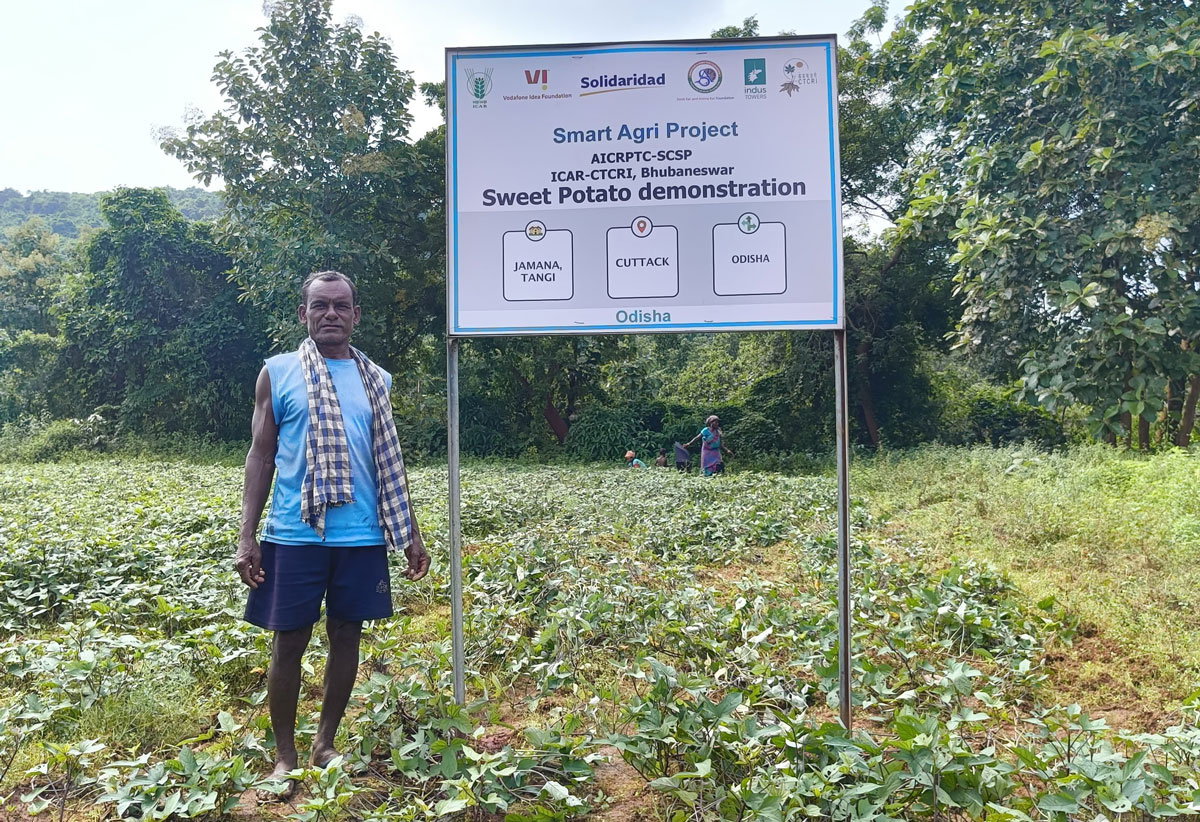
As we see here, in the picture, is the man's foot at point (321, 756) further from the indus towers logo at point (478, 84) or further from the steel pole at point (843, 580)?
the indus towers logo at point (478, 84)

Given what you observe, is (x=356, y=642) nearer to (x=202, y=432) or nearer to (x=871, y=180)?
(x=871, y=180)

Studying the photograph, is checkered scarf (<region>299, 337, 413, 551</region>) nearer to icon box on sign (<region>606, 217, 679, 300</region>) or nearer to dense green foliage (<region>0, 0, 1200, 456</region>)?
icon box on sign (<region>606, 217, 679, 300</region>)

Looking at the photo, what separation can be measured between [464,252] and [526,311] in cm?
32

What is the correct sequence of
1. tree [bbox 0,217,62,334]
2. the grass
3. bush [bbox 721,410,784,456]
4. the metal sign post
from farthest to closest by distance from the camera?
1. tree [bbox 0,217,62,334]
2. bush [bbox 721,410,784,456]
3. the grass
4. the metal sign post

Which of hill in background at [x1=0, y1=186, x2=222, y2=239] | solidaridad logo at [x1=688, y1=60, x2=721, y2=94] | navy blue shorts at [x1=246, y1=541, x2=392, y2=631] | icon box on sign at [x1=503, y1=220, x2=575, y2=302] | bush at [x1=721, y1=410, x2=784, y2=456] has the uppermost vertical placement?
hill in background at [x1=0, y1=186, x2=222, y2=239]

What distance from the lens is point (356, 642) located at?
9.80 feet

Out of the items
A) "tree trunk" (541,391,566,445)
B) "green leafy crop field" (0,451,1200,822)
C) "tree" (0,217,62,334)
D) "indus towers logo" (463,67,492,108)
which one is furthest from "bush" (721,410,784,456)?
"tree" (0,217,62,334)

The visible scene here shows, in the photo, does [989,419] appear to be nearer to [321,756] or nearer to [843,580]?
[843,580]

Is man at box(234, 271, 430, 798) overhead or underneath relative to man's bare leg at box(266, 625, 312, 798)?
overhead

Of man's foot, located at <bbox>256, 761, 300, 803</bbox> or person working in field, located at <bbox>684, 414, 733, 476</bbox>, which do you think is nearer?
man's foot, located at <bbox>256, 761, 300, 803</bbox>

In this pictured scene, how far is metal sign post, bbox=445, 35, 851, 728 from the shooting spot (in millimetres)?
3012

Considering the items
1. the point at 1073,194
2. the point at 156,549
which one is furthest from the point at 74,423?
the point at 1073,194

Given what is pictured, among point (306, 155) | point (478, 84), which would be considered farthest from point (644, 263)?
point (306, 155)

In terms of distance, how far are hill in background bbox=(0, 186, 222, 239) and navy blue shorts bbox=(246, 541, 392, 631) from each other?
49.8m
